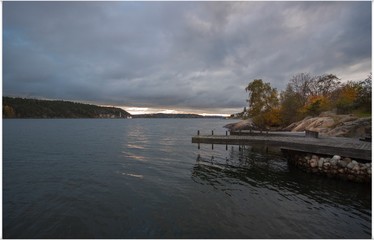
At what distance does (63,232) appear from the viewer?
27.6 ft

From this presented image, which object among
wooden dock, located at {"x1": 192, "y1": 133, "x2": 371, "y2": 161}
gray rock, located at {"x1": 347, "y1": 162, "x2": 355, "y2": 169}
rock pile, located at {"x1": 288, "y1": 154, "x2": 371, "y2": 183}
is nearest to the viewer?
rock pile, located at {"x1": 288, "y1": 154, "x2": 371, "y2": 183}

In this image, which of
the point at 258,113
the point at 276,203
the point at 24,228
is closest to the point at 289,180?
the point at 276,203

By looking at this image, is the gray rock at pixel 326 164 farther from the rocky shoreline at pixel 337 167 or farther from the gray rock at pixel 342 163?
the gray rock at pixel 342 163

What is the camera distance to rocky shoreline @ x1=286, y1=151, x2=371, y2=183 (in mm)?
13320

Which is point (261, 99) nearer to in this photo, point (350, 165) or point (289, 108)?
point (289, 108)

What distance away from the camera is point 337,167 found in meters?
14.4

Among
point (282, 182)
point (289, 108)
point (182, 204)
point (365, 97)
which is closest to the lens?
point (182, 204)

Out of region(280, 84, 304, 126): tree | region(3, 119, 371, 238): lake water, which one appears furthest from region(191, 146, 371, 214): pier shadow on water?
region(280, 84, 304, 126): tree

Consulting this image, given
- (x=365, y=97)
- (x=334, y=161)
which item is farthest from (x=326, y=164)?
(x=365, y=97)

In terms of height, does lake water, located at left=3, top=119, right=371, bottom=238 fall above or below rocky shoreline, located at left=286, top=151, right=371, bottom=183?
below

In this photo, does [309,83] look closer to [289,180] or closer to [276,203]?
[289,180]

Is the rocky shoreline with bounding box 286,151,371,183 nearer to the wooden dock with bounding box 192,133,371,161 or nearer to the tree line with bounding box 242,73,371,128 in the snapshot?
the wooden dock with bounding box 192,133,371,161

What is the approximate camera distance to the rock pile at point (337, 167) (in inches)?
524

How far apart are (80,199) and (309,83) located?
6405 cm
